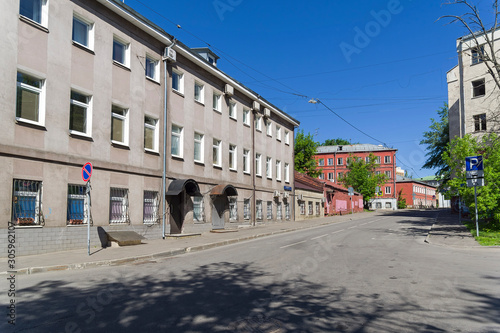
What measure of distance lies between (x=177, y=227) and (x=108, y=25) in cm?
988

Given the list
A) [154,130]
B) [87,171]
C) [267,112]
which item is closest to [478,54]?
[267,112]

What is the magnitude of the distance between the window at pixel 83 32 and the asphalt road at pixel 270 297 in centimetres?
911

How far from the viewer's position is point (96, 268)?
32.4 ft

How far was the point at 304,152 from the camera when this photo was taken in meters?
55.2

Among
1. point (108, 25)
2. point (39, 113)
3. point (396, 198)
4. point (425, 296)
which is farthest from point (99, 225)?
point (396, 198)

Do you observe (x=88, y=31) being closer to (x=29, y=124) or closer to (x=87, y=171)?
(x=29, y=124)

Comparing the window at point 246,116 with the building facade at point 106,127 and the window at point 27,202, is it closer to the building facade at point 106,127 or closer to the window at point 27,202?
the building facade at point 106,127

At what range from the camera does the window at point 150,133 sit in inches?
686

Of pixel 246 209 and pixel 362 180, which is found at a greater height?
pixel 362 180

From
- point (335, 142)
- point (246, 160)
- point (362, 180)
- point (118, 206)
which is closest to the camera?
point (118, 206)

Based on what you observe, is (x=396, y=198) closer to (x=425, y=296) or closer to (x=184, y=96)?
(x=184, y=96)

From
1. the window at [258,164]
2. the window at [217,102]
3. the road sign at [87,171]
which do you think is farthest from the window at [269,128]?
the road sign at [87,171]

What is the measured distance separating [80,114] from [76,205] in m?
3.40

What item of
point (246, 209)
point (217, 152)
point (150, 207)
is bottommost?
point (246, 209)
